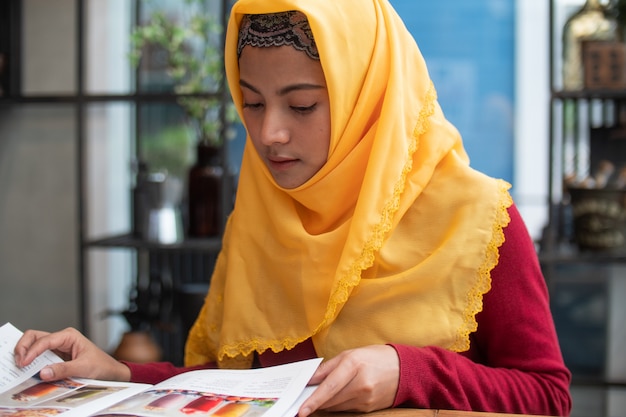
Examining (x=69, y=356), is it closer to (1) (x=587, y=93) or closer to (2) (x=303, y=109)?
(2) (x=303, y=109)

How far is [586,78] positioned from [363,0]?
58.1 inches

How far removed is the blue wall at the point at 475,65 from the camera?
2797 millimetres

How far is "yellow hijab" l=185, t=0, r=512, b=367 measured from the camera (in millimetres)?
1075

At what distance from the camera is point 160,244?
2508 millimetres

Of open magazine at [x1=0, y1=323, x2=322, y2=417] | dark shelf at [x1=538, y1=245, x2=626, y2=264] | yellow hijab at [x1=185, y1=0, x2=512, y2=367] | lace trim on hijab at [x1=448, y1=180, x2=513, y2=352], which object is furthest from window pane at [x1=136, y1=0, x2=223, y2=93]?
open magazine at [x1=0, y1=323, x2=322, y2=417]

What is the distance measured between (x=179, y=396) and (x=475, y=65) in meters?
2.25

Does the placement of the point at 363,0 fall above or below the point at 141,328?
above

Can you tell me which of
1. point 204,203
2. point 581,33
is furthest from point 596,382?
point 204,203

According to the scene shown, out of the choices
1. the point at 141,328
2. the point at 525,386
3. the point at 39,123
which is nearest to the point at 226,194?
the point at 141,328

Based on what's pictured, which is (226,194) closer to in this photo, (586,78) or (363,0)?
(586,78)

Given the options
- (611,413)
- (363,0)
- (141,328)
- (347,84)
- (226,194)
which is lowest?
(611,413)

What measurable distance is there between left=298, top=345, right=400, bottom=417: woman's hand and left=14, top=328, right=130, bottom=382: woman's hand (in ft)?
1.23

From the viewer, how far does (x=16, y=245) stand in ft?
9.88

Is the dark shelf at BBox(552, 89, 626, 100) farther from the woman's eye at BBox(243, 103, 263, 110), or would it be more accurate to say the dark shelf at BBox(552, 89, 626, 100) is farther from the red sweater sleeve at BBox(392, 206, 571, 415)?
the woman's eye at BBox(243, 103, 263, 110)
